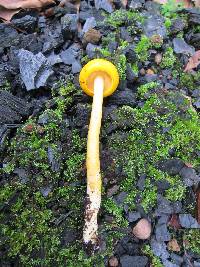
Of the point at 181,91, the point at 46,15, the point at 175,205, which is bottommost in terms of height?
the point at 175,205

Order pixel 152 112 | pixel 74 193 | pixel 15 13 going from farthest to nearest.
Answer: pixel 15 13
pixel 152 112
pixel 74 193

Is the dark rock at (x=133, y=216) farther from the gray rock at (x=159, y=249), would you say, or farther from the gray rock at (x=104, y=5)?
the gray rock at (x=104, y=5)

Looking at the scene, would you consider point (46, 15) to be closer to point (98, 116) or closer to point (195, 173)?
point (98, 116)

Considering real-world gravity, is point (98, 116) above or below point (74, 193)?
above

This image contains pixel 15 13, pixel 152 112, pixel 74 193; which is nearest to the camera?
pixel 74 193

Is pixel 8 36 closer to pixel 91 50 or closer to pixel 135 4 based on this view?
pixel 91 50

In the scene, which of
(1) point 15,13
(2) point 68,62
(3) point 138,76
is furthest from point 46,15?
(3) point 138,76

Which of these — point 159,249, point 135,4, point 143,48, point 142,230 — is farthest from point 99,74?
point 159,249
